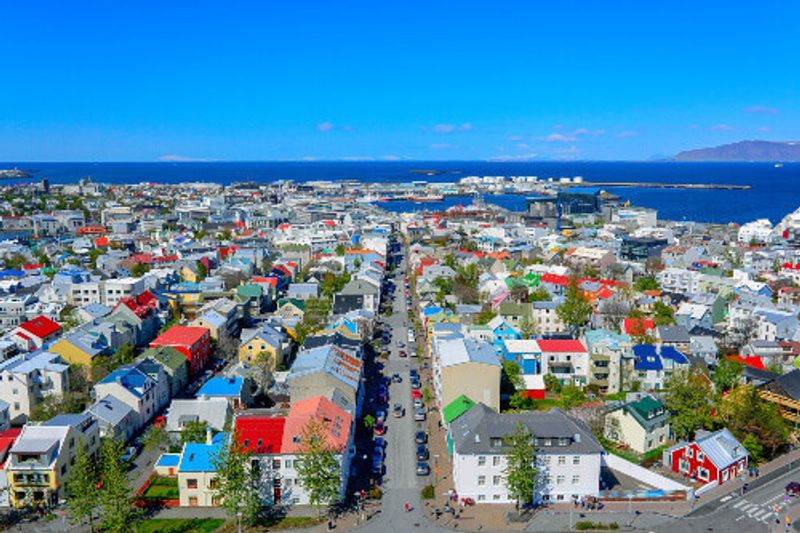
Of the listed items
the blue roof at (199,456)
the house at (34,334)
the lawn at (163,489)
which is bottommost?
the lawn at (163,489)

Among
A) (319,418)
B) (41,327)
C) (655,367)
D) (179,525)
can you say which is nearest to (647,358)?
(655,367)

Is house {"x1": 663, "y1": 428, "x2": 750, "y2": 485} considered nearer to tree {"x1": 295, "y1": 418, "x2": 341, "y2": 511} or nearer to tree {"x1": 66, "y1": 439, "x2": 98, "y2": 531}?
tree {"x1": 295, "y1": 418, "x2": 341, "y2": 511}

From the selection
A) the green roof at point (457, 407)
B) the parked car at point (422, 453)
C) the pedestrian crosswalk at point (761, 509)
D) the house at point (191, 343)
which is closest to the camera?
the pedestrian crosswalk at point (761, 509)

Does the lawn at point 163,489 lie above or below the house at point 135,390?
below

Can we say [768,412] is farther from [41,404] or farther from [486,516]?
[41,404]

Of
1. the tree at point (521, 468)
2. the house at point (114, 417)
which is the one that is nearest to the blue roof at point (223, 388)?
the house at point (114, 417)

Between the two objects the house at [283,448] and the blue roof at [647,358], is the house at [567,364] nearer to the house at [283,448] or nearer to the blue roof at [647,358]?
the blue roof at [647,358]

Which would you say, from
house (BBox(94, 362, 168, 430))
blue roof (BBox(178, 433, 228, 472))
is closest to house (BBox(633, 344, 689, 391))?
blue roof (BBox(178, 433, 228, 472))
